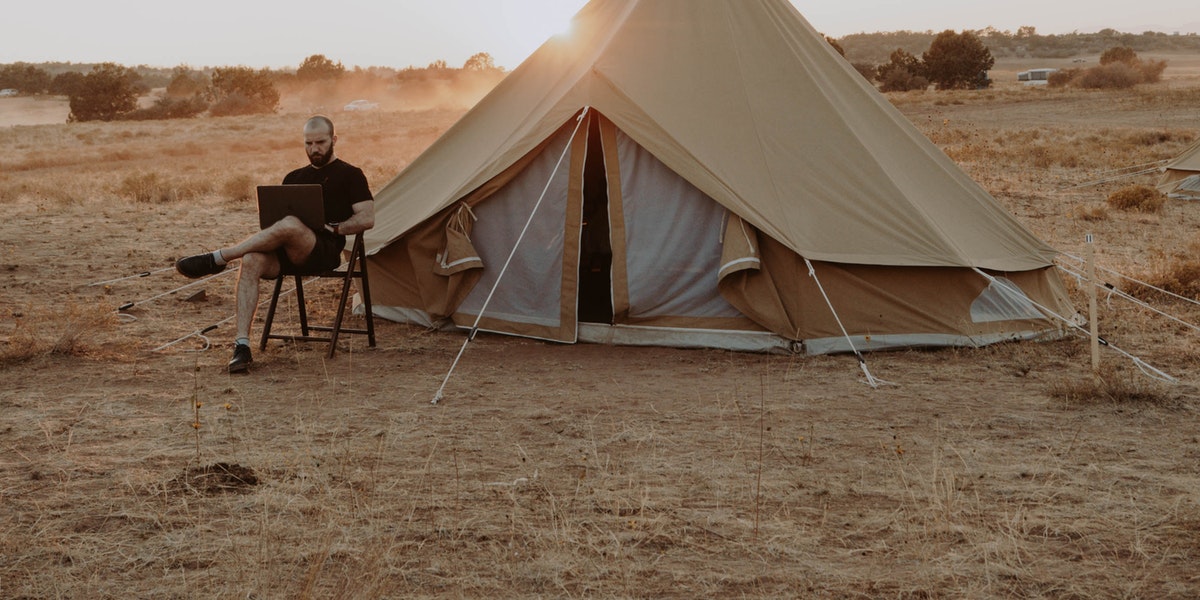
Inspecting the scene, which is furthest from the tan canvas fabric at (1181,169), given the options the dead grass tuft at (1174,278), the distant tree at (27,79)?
the distant tree at (27,79)

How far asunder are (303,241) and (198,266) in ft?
1.94

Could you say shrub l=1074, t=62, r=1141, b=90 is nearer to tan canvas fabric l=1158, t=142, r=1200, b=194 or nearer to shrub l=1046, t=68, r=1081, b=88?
shrub l=1046, t=68, r=1081, b=88

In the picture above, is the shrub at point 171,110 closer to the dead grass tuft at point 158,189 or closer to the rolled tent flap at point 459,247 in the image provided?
the dead grass tuft at point 158,189

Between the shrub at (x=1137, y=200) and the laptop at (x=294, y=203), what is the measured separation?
9.94 m

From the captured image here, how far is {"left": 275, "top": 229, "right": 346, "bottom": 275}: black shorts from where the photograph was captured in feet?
21.3

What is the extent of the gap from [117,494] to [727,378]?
316 cm

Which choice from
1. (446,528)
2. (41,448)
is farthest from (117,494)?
(446,528)

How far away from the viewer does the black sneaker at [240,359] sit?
244 inches

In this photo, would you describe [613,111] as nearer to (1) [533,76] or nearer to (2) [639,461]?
(1) [533,76]

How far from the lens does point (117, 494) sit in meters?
4.20

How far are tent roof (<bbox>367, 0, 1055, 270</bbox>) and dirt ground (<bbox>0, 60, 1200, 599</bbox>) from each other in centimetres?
76

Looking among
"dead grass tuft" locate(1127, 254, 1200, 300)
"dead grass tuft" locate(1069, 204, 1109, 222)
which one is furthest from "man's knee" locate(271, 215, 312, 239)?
"dead grass tuft" locate(1069, 204, 1109, 222)

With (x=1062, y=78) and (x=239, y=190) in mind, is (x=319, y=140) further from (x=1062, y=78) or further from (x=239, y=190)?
(x=1062, y=78)

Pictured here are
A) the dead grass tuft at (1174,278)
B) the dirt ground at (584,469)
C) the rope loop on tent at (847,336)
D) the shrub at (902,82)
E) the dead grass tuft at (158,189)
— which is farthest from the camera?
the shrub at (902,82)
